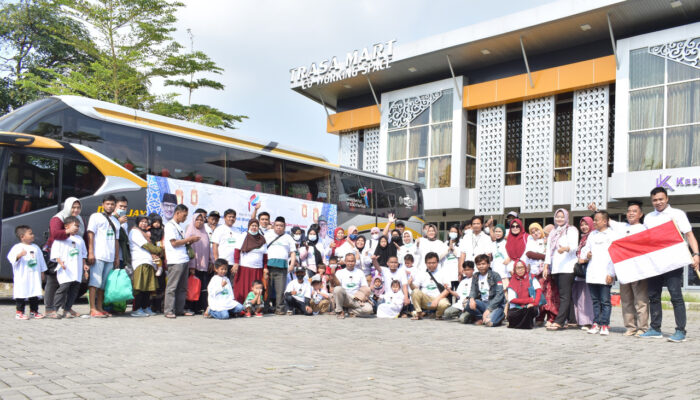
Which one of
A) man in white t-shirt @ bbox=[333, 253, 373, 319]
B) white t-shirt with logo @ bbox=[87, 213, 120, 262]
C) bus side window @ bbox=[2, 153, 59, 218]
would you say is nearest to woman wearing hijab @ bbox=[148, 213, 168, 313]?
white t-shirt with logo @ bbox=[87, 213, 120, 262]

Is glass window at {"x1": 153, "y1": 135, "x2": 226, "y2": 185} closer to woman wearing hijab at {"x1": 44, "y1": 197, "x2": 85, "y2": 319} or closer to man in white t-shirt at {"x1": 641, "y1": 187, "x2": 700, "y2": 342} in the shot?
woman wearing hijab at {"x1": 44, "y1": 197, "x2": 85, "y2": 319}

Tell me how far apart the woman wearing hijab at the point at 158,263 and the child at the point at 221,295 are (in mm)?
805

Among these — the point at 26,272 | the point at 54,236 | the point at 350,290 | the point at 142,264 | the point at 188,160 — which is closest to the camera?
the point at 26,272

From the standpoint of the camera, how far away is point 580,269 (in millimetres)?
8789

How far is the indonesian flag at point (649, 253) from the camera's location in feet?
25.4

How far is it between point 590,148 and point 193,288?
17.2 meters

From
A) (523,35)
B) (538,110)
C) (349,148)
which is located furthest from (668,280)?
(349,148)

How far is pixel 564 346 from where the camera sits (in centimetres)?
722

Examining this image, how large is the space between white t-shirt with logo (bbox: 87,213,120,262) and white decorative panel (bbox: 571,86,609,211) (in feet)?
58.1

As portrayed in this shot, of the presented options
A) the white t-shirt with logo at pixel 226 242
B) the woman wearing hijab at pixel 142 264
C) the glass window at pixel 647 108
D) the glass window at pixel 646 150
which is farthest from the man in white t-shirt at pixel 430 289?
the glass window at pixel 647 108

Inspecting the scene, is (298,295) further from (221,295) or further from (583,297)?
(583,297)

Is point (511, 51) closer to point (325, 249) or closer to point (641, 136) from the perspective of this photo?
point (641, 136)

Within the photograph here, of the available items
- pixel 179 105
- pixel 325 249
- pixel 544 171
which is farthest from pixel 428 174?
pixel 325 249

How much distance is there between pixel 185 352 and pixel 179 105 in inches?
860
